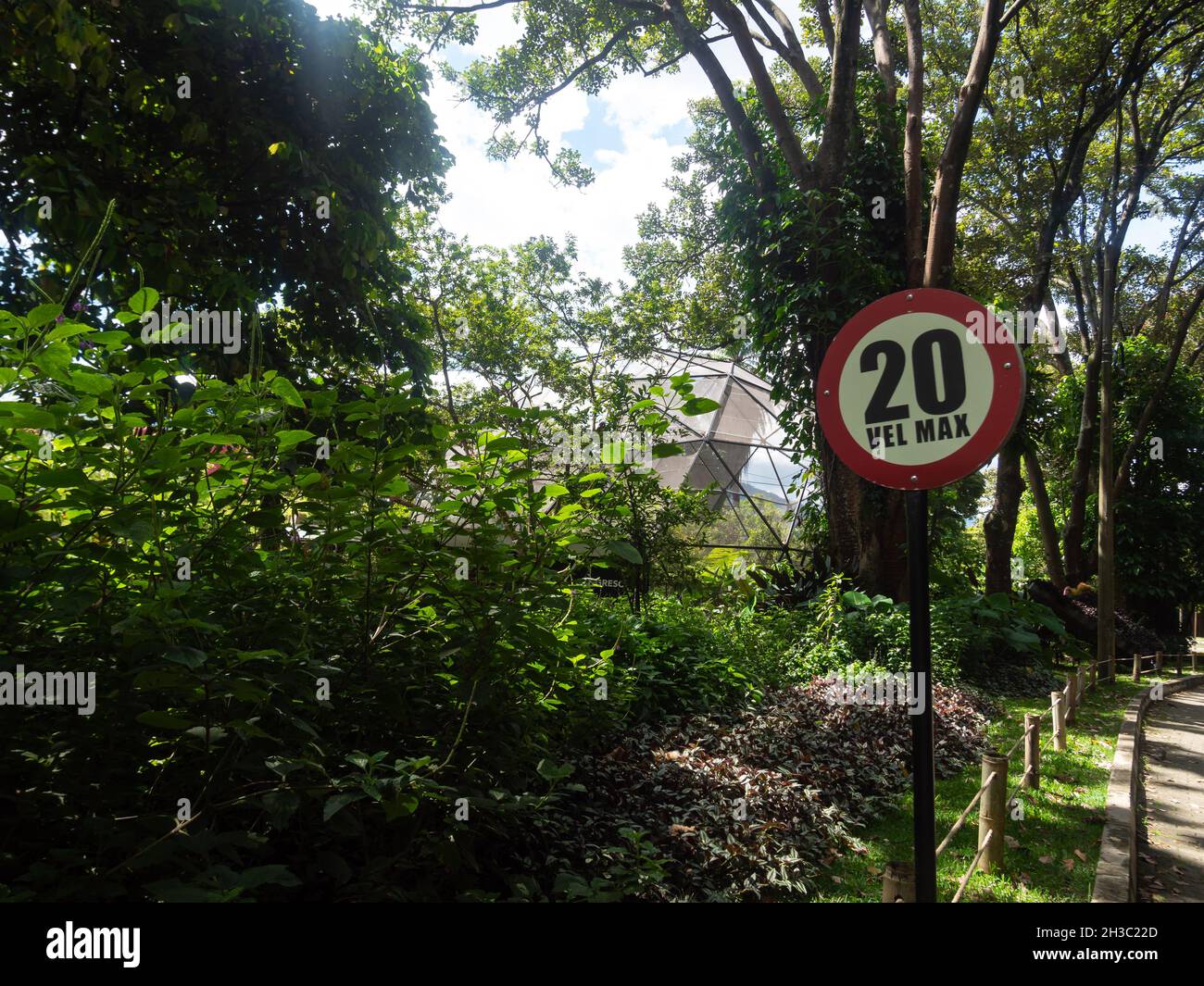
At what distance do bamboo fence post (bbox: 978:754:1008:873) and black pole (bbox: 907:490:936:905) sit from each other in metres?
2.44

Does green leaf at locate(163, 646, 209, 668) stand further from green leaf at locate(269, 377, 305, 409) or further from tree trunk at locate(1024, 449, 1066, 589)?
tree trunk at locate(1024, 449, 1066, 589)

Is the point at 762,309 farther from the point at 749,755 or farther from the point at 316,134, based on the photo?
the point at 749,755

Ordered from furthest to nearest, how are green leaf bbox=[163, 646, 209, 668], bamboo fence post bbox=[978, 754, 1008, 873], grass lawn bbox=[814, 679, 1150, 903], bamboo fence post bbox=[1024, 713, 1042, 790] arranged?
bamboo fence post bbox=[1024, 713, 1042, 790]
bamboo fence post bbox=[978, 754, 1008, 873]
grass lawn bbox=[814, 679, 1150, 903]
green leaf bbox=[163, 646, 209, 668]

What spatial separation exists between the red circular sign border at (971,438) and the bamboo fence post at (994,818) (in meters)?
2.92

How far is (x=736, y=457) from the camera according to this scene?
63.4 ft

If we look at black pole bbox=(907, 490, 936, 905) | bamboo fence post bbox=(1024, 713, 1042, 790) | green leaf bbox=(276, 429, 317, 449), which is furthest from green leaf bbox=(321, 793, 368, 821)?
bamboo fence post bbox=(1024, 713, 1042, 790)

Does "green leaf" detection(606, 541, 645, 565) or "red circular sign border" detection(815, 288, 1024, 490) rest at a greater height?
Answer: "red circular sign border" detection(815, 288, 1024, 490)

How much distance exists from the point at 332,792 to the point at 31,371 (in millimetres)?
1394

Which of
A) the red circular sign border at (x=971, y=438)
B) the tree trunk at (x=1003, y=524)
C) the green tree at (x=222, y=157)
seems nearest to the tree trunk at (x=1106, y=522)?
the tree trunk at (x=1003, y=524)

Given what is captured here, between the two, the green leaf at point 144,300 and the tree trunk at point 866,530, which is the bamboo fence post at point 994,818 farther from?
the tree trunk at point 866,530

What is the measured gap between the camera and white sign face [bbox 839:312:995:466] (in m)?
2.19

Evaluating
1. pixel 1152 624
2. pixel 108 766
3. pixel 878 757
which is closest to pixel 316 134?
pixel 108 766

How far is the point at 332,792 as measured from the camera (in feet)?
6.88

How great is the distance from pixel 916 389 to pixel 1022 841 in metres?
4.06
